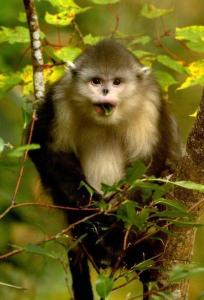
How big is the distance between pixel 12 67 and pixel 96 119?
713mm

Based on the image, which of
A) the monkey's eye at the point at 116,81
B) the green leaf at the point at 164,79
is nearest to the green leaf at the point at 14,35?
the monkey's eye at the point at 116,81

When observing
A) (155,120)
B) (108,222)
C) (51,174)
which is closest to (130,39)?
(155,120)

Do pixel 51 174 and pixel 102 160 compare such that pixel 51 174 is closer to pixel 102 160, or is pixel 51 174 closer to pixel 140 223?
pixel 102 160

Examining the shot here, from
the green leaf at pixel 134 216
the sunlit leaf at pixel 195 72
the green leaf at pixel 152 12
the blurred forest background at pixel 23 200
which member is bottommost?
the blurred forest background at pixel 23 200

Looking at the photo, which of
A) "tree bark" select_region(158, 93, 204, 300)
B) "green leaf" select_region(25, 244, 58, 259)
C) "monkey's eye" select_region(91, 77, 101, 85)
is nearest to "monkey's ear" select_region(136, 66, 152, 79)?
"monkey's eye" select_region(91, 77, 101, 85)

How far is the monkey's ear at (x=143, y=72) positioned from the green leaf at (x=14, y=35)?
2.23 feet

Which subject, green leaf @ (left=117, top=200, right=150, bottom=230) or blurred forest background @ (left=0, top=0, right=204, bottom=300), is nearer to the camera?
green leaf @ (left=117, top=200, right=150, bottom=230)

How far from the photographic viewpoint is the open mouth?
4.00 metres

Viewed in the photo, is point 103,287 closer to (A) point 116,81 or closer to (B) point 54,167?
(B) point 54,167

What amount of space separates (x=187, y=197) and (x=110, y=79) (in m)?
1.09

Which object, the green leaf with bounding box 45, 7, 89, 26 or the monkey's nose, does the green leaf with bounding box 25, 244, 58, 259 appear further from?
the green leaf with bounding box 45, 7, 89, 26

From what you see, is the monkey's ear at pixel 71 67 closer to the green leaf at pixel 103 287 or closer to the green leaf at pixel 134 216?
the green leaf at pixel 134 216

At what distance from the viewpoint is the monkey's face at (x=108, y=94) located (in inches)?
158

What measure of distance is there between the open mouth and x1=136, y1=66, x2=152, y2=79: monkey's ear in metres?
0.36
